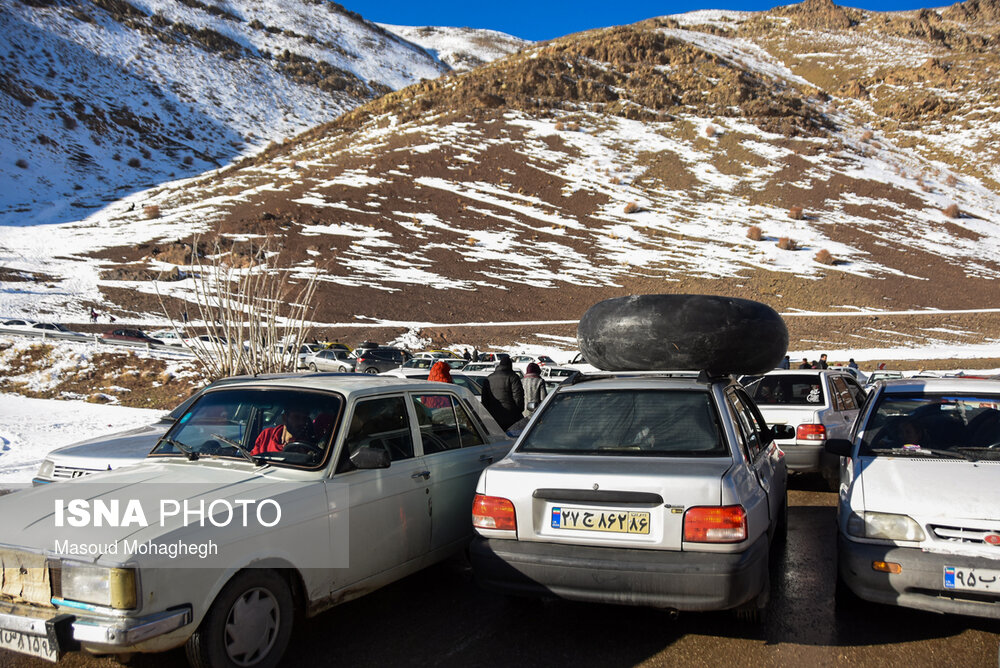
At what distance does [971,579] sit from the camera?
3.81 metres

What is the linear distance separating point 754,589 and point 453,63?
608 feet

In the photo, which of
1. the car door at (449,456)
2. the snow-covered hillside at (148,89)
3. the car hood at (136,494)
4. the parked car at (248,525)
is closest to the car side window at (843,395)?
the car door at (449,456)

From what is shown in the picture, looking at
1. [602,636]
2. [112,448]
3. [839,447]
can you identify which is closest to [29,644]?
[602,636]

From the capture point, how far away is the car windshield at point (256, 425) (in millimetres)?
4316

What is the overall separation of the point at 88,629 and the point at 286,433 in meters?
1.55

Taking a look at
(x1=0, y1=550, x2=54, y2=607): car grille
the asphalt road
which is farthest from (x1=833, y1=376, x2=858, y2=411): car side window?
(x1=0, y1=550, x2=54, y2=607): car grille

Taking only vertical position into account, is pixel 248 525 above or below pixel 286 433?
below

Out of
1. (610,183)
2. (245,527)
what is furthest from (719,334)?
(610,183)

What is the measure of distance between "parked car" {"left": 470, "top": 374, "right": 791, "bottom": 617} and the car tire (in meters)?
1.11

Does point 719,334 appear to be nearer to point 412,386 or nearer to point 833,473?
point 412,386

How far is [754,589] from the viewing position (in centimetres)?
380

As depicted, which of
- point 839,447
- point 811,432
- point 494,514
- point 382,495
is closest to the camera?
point 494,514

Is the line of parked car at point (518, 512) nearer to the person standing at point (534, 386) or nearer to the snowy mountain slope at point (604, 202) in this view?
the person standing at point (534, 386)

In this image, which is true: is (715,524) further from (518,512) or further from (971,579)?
(971,579)
